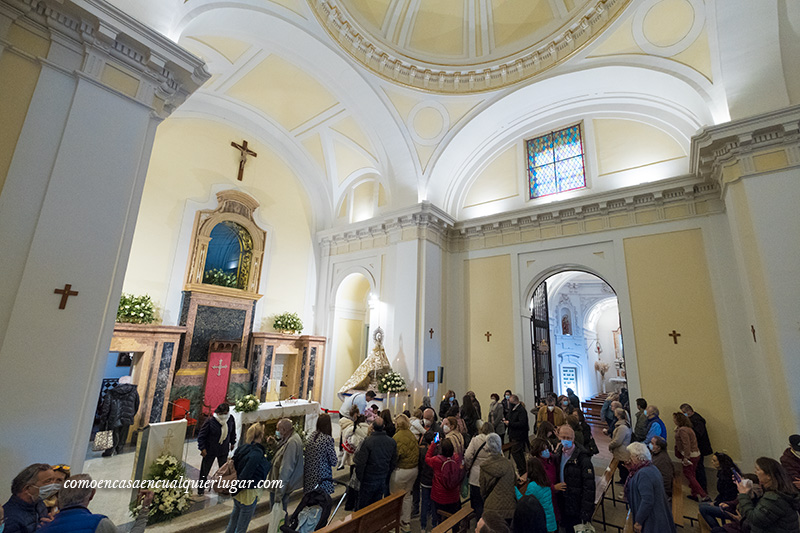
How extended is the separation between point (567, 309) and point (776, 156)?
1558 centimetres

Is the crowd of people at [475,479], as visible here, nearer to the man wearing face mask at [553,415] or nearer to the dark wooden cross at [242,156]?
the man wearing face mask at [553,415]

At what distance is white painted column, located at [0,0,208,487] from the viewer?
3.51 m

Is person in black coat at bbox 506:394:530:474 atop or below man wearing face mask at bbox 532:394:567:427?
below

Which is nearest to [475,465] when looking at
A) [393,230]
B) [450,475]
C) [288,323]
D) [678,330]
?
[450,475]

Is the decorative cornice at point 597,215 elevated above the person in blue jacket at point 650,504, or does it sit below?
above

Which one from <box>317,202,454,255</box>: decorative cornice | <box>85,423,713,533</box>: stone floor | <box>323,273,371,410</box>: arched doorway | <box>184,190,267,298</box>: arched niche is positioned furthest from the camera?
<box>323,273,371,410</box>: arched doorway

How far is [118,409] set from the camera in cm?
653

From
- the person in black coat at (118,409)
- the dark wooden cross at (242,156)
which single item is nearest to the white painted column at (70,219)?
the person in black coat at (118,409)

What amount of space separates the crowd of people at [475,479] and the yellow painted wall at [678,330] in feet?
5.24

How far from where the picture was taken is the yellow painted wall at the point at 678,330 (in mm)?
6957

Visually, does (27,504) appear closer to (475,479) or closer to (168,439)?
(168,439)

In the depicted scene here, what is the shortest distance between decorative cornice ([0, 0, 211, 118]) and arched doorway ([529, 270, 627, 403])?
680 inches

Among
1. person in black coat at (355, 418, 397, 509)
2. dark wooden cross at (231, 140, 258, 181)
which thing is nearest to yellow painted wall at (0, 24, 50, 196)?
person in black coat at (355, 418, 397, 509)

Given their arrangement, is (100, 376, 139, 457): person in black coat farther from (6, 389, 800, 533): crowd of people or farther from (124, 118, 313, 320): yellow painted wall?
(124, 118, 313, 320): yellow painted wall
